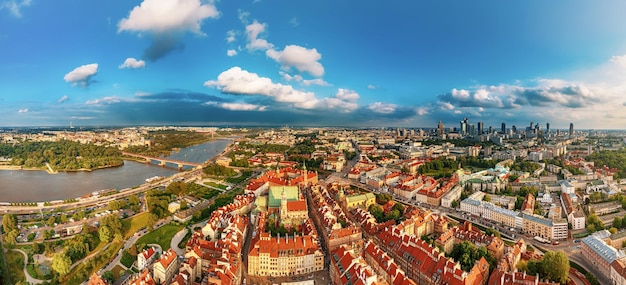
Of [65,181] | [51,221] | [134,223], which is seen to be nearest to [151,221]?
[134,223]

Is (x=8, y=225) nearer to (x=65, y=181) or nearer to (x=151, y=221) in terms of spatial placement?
(x=151, y=221)

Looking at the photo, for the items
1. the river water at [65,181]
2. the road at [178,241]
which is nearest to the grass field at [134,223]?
the road at [178,241]

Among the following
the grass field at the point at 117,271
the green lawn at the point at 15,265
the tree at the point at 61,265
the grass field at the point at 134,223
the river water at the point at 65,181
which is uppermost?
the tree at the point at 61,265

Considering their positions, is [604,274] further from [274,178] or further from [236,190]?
[236,190]

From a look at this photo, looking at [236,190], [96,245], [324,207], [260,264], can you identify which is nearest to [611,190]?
[324,207]

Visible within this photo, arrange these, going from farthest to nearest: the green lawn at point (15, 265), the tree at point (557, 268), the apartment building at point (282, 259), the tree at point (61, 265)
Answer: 1. the green lawn at point (15, 265)
2. the tree at point (61, 265)
3. the apartment building at point (282, 259)
4. the tree at point (557, 268)

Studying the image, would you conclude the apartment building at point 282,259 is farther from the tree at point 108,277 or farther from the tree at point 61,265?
the tree at point 61,265
